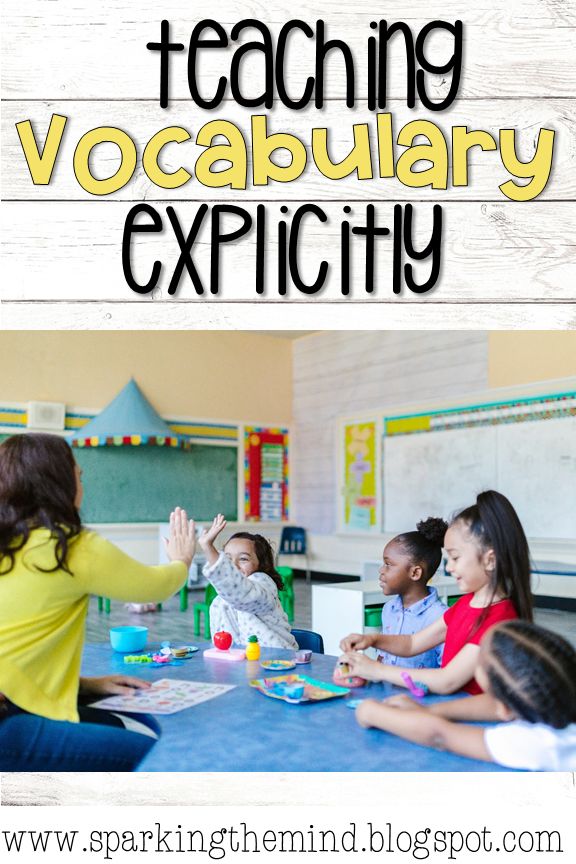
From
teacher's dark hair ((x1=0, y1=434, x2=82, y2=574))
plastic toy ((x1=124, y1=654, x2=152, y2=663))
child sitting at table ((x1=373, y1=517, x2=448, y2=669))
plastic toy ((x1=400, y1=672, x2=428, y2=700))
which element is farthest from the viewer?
child sitting at table ((x1=373, y1=517, x2=448, y2=669))

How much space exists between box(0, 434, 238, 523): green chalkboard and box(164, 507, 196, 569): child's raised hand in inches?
233

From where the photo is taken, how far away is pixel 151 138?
112 centimetres

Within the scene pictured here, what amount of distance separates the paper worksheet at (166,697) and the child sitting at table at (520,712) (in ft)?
1.24

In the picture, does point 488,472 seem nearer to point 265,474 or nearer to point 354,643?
point 265,474

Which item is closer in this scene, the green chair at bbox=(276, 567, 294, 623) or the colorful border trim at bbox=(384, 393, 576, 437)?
the green chair at bbox=(276, 567, 294, 623)

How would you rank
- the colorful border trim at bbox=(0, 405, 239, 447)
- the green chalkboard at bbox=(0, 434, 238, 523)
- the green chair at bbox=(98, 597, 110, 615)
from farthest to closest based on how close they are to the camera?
the green chalkboard at bbox=(0, 434, 238, 523) → the colorful border trim at bbox=(0, 405, 239, 447) → the green chair at bbox=(98, 597, 110, 615)

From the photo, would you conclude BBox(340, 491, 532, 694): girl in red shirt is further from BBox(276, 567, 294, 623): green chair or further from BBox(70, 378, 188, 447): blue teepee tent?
BBox(70, 378, 188, 447): blue teepee tent

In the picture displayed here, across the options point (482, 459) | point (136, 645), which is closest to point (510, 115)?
point (136, 645)

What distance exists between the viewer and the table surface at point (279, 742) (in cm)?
98

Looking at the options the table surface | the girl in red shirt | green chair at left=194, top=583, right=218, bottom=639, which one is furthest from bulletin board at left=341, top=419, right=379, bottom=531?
the table surface

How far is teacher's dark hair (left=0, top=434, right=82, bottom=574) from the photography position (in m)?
1.17

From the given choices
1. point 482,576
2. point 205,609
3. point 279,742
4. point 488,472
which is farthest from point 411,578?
point 488,472

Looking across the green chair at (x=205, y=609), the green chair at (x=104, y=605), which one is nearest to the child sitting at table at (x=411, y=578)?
the green chair at (x=205, y=609)

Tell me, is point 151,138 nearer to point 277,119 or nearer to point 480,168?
point 277,119
